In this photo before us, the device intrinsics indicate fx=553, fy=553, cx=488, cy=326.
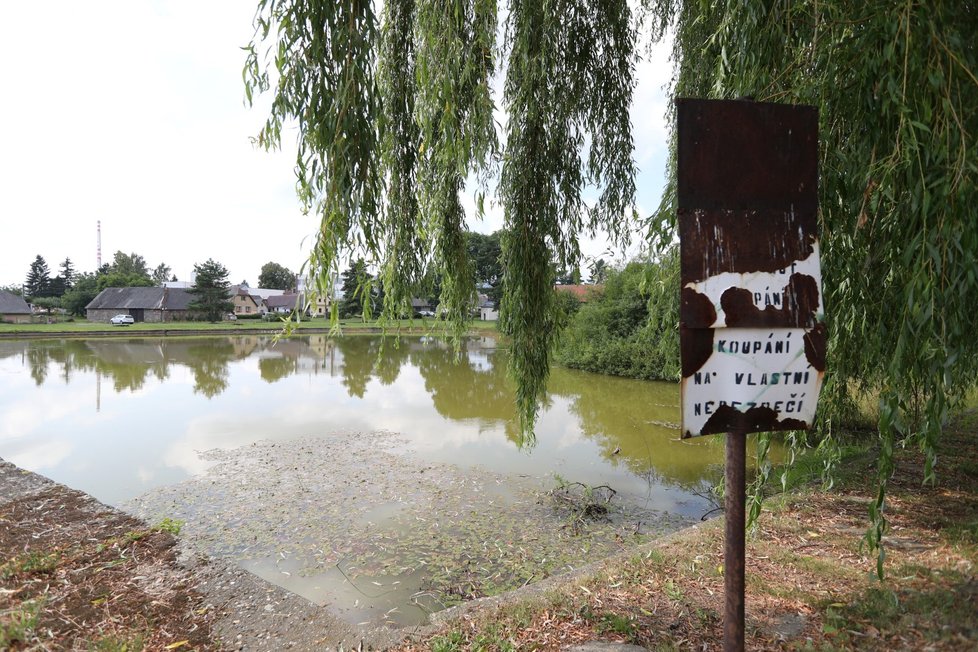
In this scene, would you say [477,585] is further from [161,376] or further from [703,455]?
[161,376]

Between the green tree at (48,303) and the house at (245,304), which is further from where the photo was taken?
the house at (245,304)

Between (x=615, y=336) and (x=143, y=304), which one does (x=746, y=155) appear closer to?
(x=615, y=336)

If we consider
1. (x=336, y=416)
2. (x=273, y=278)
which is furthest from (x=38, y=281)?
(x=336, y=416)

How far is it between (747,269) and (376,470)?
18.7ft

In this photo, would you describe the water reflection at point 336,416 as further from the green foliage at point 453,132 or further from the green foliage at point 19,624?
the green foliage at point 19,624

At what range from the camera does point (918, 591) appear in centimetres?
254

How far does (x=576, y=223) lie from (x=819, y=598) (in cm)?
262

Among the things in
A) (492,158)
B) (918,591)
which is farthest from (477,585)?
(492,158)

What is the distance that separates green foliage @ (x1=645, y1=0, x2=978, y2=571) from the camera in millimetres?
1561

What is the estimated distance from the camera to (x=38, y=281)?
5131 centimetres

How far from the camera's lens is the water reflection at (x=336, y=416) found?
263 inches

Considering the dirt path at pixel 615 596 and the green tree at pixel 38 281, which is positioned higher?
the green tree at pixel 38 281

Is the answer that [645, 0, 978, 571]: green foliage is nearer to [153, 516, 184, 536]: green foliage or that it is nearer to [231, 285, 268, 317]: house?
[153, 516, 184, 536]: green foliage

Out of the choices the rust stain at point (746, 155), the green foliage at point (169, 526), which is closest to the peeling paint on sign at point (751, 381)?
the rust stain at point (746, 155)
